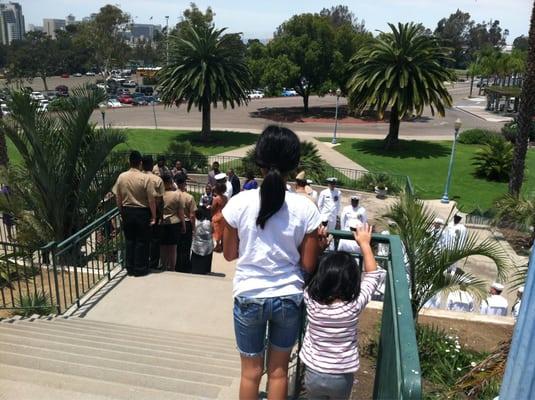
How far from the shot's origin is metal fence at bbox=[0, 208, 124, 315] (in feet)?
20.5

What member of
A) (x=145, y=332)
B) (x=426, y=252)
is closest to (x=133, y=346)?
(x=145, y=332)

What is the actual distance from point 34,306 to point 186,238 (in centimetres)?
239

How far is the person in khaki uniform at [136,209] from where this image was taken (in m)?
6.54

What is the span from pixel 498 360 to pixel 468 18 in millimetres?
142725

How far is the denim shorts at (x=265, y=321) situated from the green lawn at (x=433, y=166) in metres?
15.5

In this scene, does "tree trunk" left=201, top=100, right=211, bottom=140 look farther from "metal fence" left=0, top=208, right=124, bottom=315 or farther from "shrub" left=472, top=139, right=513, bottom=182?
"metal fence" left=0, top=208, right=124, bottom=315

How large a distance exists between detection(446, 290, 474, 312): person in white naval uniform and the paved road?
81.4 feet

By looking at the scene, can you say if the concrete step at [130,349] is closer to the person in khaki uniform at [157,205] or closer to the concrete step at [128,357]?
the concrete step at [128,357]

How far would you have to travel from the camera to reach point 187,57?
27656 millimetres

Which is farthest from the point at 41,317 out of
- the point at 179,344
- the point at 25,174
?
the point at 25,174

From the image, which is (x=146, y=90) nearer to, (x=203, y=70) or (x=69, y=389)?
(x=203, y=70)

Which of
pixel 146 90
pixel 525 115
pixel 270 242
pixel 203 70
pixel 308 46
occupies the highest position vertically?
pixel 308 46

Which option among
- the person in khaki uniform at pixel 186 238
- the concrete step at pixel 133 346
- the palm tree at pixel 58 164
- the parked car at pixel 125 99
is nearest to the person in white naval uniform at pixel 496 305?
the person in khaki uniform at pixel 186 238

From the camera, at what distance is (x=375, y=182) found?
774 inches
